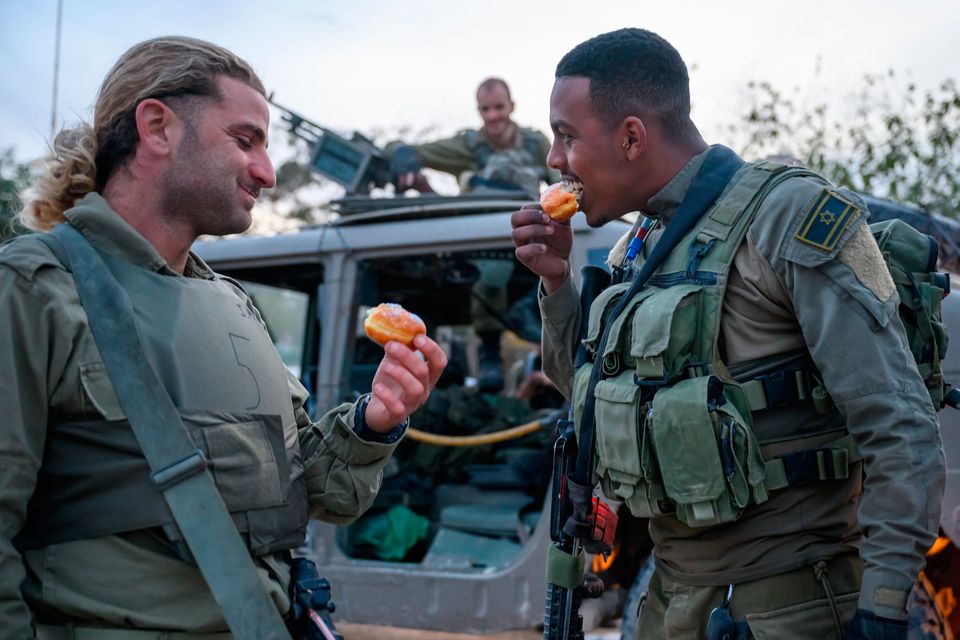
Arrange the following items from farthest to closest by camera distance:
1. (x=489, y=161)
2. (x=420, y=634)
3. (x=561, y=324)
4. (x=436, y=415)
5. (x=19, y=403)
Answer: (x=489, y=161)
(x=436, y=415)
(x=420, y=634)
(x=561, y=324)
(x=19, y=403)

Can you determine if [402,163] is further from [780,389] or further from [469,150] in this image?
[780,389]

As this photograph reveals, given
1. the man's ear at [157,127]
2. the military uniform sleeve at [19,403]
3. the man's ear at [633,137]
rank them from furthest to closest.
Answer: the man's ear at [633,137] < the man's ear at [157,127] < the military uniform sleeve at [19,403]

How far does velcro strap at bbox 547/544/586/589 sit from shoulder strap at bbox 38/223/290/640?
89cm

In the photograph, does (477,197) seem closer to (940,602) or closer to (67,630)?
(940,602)

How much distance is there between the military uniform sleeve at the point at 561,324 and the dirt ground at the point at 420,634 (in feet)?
6.63

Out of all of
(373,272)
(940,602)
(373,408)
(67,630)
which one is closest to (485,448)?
(373,272)

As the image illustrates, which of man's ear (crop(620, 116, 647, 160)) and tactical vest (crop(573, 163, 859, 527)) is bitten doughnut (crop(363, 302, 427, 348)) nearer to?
tactical vest (crop(573, 163, 859, 527))

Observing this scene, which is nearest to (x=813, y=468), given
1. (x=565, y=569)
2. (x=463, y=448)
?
(x=565, y=569)

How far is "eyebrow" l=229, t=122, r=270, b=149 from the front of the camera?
1838 mm

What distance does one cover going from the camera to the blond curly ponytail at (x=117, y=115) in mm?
1793

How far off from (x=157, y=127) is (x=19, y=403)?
0.59 m

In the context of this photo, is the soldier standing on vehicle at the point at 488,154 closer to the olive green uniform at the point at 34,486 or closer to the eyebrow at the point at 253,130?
the eyebrow at the point at 253,130

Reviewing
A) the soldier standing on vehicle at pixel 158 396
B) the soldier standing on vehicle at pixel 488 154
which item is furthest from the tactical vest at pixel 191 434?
the soldier standing on vehicle at pixel 488 154

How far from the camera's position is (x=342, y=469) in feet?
6.30
